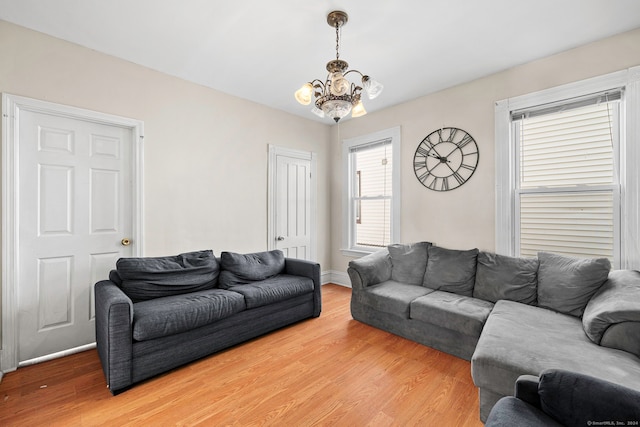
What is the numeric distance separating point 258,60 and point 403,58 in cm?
145

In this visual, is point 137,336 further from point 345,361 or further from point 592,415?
point 592,415

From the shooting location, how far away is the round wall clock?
3281 mm

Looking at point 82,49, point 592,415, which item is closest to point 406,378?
point 592,415

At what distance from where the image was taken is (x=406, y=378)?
6.95 ft

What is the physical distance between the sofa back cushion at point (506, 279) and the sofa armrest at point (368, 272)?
964 mm

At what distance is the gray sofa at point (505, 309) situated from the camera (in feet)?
5.27

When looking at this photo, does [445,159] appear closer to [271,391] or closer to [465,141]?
[465,141]

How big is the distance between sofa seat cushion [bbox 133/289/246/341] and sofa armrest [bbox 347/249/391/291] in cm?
124

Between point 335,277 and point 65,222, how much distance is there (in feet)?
11.7

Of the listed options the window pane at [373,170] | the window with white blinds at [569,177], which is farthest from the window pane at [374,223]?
the window with white blinds at [569,177]

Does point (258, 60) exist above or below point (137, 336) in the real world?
above

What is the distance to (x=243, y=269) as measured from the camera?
305 cm

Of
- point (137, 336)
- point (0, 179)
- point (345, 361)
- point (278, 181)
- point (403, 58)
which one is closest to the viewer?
point (137, 336)

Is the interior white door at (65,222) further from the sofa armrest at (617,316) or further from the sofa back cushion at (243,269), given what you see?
the sofa armrest at (617,316)
